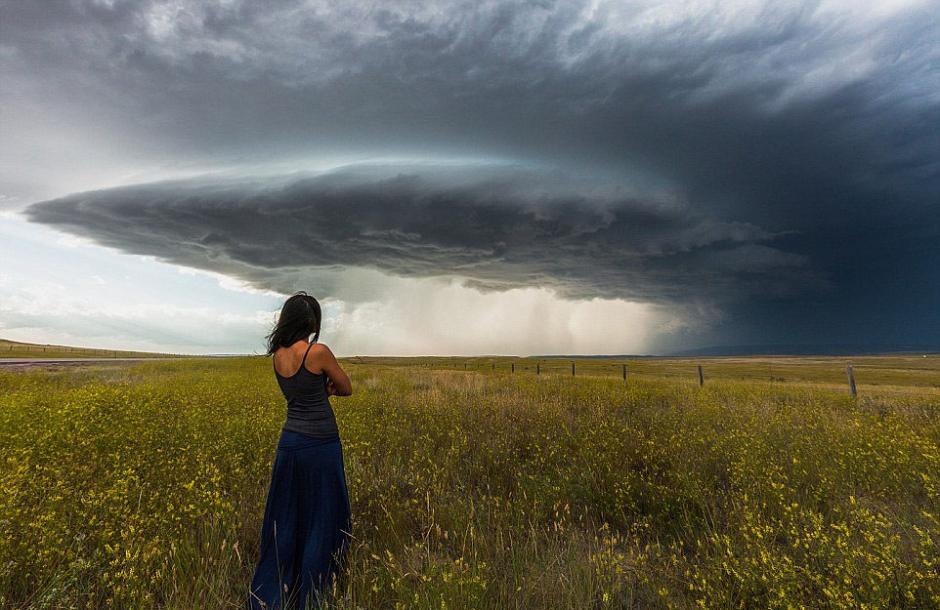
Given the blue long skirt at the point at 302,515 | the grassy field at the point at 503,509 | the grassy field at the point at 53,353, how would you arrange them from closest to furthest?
1. the grassy field at the point at 503,509
2. the blue long skirt at the point at 302,515
3. the grassy field at the point at 53,353

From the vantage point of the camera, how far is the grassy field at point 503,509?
10.5ft

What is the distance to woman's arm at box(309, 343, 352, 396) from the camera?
3525mm

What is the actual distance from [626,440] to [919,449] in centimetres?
455

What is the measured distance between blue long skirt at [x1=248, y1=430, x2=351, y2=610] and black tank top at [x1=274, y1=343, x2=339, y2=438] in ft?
0.24

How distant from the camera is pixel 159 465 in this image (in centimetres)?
610

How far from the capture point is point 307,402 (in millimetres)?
3553

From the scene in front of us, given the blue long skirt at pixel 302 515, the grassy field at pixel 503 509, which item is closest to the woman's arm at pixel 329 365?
the blue long skirt at pixel 302 515

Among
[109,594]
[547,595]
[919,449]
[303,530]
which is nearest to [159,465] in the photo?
[109,594]

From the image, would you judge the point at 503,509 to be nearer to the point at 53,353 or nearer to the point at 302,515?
the point at 302,515

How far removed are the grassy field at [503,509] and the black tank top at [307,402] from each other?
1068 mm

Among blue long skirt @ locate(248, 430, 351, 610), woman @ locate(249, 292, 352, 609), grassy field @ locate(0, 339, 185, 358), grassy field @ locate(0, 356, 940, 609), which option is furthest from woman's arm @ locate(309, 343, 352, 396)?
grassy field @ locate(0, 339, 185, 358)

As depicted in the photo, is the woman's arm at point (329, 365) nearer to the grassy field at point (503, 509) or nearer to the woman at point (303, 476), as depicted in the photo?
the woman at point (303, 476)

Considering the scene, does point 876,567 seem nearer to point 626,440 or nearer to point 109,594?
point 626,440

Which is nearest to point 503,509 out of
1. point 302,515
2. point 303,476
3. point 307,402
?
point 302,515
